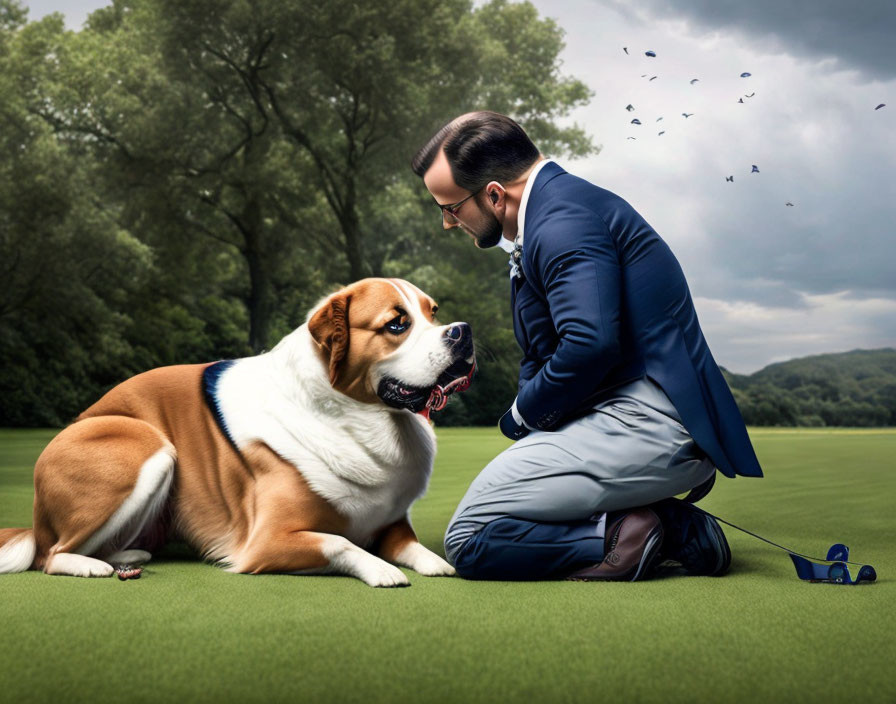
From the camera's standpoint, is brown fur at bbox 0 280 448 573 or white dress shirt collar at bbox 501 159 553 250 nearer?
brown fur at bbox 0 280 448 573

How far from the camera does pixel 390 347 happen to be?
3.46 m

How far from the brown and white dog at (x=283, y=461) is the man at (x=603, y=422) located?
363mm

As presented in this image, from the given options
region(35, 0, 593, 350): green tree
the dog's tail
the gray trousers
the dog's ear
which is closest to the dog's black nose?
the dog's ear

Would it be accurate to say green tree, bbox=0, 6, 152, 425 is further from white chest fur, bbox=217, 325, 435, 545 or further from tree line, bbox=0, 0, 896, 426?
white chest fur, bbox=217, 325, 435, 545

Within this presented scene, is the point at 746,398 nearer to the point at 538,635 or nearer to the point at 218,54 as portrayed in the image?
the point at 218,54

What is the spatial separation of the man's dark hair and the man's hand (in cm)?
101

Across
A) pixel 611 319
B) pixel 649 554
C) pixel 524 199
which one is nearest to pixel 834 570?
pixel 649 554

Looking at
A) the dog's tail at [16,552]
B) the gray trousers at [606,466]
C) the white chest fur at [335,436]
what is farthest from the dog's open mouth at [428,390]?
the dog's tail at [16,552]

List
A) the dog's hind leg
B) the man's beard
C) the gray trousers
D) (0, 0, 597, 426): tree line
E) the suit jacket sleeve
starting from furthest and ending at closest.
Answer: (0, 0, 597, 426): tree line
the man's beard
the dog's hind leg
the gray trousers
the suit jacket sleeve

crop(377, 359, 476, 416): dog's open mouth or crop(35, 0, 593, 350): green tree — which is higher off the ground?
crop(35, 0, 593, 350): green tree

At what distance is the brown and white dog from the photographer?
3418mm

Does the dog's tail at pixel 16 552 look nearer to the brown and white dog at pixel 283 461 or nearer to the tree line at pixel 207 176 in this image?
the brown and white dog at pixel 283 461

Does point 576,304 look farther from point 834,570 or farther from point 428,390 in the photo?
point 834,570

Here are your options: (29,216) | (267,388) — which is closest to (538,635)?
(267,388)
